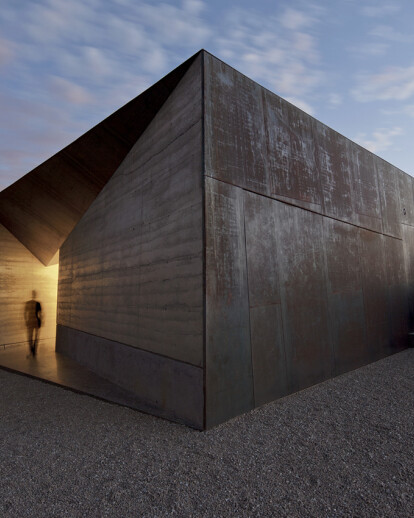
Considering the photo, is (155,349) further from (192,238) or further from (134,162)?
(134,162)

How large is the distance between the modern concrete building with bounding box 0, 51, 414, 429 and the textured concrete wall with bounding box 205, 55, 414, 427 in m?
0.03

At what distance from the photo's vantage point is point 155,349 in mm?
4348

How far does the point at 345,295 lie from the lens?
5.90m

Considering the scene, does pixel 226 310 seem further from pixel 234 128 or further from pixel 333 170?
pixel 333 170

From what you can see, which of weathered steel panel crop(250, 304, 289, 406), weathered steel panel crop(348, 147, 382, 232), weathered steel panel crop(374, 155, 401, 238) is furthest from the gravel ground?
weathered steel panel crop(374, 155, 401, 238)

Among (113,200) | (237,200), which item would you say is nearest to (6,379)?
(113,200)

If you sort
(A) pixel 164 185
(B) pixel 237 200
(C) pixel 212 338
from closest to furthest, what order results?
(C) pixel 212 338
(B) pixel 237 200
(A) pixel 164 185

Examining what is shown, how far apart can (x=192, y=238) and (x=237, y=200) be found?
93 centimetres

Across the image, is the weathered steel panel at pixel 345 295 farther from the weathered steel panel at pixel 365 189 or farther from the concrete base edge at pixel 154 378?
the concrete base edge at pixel 154 378

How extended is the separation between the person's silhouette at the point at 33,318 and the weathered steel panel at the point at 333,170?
32.1 feet

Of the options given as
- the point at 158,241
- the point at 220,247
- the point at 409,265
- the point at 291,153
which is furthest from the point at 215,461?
the point at 409,265

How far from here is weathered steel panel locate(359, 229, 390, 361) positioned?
21.3 feet

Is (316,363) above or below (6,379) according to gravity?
above

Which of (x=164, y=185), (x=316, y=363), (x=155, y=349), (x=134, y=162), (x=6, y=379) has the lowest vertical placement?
(x=6, y=379)
